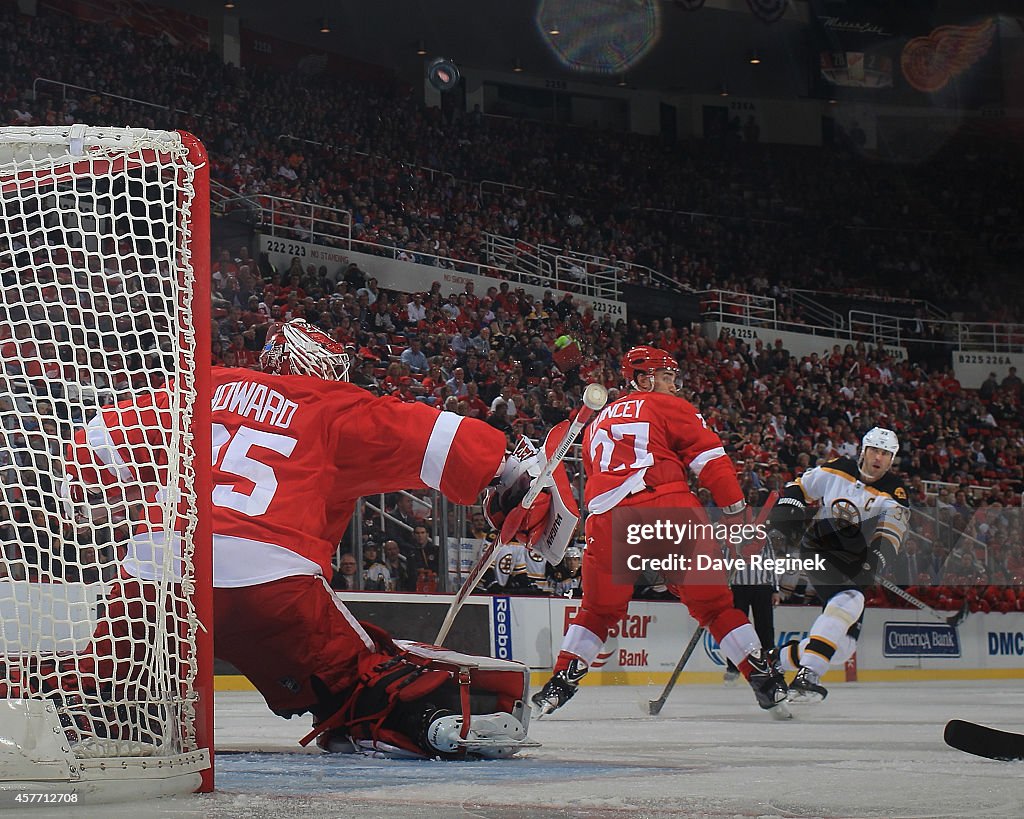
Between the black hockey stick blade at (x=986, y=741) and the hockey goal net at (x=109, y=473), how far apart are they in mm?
1755

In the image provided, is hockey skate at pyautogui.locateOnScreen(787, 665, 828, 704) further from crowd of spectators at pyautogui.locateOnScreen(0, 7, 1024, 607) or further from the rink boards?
crowd of spectators at pyautogui.locateOnScreen(0, 7, 1024, 607)

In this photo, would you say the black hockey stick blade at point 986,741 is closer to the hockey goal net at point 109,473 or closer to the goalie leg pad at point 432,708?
the goalie leg pad at point 432,708

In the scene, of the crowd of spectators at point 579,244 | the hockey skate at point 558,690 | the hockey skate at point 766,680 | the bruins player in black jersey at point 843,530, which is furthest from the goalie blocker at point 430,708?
the crowd of spectators at point 579,244

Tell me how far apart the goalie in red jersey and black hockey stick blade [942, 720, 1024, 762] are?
1.03 m

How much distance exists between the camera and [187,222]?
7.97 feet

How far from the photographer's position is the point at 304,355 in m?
3.41

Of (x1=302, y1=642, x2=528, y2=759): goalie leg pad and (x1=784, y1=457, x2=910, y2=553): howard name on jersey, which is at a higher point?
(x1=784, y1=457, x2=910, y2=553): howard name on jersey

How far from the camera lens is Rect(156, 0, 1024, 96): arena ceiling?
19.6 metres

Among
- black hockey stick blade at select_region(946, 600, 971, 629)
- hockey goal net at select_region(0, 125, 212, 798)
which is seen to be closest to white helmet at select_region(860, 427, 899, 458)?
hockey goal net at select_region(0, 125, 212, 798)

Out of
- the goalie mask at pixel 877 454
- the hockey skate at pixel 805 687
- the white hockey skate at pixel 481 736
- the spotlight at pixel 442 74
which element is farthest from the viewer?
the spotlight at pixel 442 74

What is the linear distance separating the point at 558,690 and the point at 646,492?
92 cm

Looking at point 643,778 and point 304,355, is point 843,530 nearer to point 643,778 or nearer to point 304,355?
point 304,355

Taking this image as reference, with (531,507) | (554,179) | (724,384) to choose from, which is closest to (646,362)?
(531,507)

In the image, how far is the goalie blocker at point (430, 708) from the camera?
3057 mm
